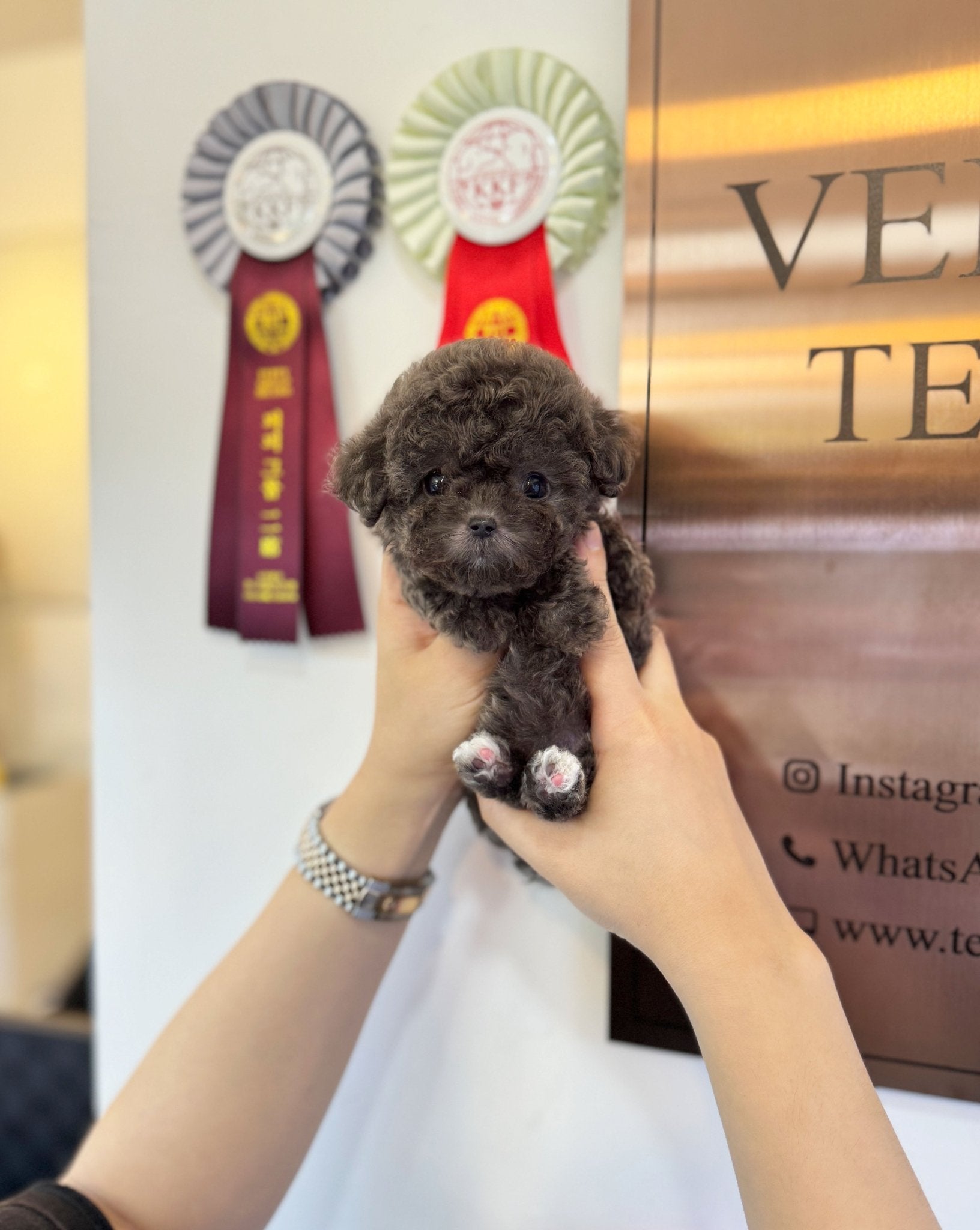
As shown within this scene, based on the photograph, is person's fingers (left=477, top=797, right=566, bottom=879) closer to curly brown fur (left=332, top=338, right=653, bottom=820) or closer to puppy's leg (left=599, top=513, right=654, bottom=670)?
curly brown fur (left=332, top=338, right=653, bottom=820)

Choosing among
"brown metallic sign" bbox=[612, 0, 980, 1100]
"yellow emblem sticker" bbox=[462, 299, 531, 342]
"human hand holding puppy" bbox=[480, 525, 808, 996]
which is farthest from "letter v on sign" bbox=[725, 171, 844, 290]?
"human hand holding puppy" bbox=[480, 525, 808, 996]

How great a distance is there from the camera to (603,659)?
0.70 m

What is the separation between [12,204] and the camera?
2.26m

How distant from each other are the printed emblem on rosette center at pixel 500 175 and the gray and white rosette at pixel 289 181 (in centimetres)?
13

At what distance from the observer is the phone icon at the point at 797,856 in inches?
34.1

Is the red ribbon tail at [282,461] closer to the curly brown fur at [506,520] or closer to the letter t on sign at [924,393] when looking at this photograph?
the curly brown fur at [506,520]

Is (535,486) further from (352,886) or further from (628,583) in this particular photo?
(352,886)

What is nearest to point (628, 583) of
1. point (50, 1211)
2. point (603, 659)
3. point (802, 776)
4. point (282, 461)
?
point (603, 659)

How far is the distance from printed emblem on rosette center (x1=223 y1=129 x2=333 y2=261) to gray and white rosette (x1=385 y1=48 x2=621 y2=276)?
117mm

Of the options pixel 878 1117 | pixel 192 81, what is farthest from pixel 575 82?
pixel 878 1117

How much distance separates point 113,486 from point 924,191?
107 centimetres

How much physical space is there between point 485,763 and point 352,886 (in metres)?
0.31

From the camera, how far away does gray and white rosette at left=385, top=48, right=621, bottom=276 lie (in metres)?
0.90

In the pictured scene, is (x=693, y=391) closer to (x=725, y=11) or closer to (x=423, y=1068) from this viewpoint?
(x=725, y=11)
